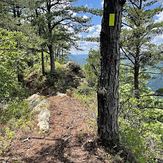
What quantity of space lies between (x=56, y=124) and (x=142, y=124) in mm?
2517

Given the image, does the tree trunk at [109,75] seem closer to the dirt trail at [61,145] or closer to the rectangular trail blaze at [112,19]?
the rectangular trail blaze at [112,19]

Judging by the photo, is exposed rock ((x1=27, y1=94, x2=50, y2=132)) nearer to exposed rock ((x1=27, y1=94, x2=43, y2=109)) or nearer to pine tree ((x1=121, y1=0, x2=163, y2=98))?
exposed rock ((x1=27, y1=94, x2=43, y2=109))

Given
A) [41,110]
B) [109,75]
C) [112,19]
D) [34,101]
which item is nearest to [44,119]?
[41,110]

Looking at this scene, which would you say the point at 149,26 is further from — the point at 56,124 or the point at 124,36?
the point at 56,124

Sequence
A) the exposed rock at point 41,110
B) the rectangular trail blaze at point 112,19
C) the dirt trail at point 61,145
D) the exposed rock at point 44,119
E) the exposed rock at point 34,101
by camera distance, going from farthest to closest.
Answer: the exposed rock at point 34,101, the exposed rock at point 41,110, the exposed rock at point 44,119, the dirt trail at point 61,145, the rectangular trail blaze at point 112,19

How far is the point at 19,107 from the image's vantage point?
36.3 ft

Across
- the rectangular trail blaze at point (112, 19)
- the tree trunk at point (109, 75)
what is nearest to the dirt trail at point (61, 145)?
the tree trunk at point (109, 75)

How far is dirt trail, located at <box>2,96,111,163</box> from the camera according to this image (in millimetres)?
6199

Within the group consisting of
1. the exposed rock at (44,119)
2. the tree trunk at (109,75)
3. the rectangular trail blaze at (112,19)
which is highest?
the rectangular trail blaze at (112,19)

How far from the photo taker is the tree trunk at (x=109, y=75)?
5.82 m

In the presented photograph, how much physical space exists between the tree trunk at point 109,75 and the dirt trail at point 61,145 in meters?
0.46

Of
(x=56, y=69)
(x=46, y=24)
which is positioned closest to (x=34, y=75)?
(x=56, y=69)

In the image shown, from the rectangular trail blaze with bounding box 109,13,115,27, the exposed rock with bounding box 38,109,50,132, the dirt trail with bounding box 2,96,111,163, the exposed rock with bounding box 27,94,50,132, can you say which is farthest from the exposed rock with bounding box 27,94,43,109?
the rectangular trail blaze with bounding box 109,13,115,27

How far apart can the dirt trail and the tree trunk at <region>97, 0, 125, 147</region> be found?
0.46 meters
